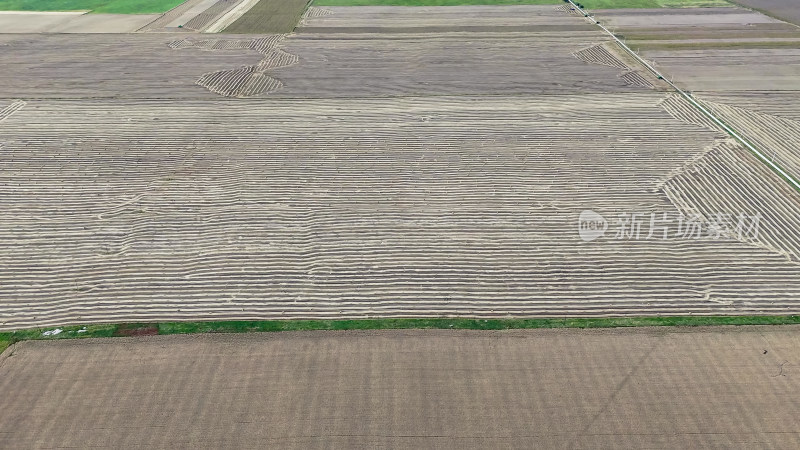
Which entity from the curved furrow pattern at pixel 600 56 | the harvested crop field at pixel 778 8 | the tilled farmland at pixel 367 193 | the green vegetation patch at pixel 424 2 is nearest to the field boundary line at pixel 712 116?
the tilled farmland at pixel 367 193

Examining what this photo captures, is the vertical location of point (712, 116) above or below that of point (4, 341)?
above

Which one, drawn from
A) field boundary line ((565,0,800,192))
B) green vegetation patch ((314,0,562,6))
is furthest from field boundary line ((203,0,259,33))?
field boundary line ((565,0,800,192))

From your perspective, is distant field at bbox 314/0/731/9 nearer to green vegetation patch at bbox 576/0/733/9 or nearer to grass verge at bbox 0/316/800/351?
green vegetation patch at bbox 576/0/733/9

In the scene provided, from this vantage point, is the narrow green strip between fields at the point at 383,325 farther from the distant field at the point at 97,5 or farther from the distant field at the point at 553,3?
the distant field at the point at 97,5

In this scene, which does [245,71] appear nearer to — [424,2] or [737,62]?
[424,2]

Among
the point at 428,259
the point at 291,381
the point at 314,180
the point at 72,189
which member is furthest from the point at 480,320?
the point at 72,189

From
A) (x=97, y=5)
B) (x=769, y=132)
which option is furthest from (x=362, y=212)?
(x=97, y=5)

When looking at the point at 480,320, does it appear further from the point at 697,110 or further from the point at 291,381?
the point at 697,110
